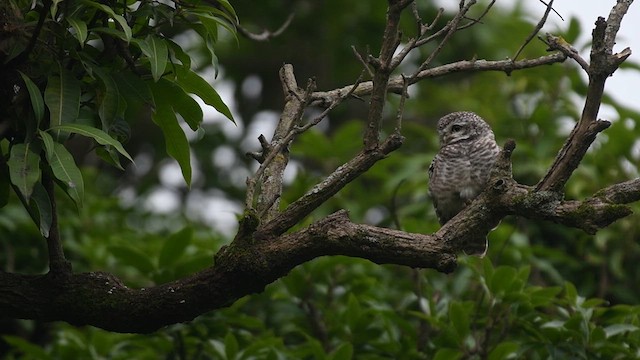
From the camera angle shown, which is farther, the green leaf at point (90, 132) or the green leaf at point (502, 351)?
the green leaf at point (502, 351)

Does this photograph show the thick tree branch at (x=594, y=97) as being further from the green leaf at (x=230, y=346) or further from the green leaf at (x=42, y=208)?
the green leaf at (x=230, y=346)

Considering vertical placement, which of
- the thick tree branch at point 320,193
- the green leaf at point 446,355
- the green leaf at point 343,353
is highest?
the green leaf at point 343,353

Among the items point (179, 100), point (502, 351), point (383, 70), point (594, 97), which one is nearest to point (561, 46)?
point (594, 97)

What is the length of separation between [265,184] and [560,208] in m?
0.98

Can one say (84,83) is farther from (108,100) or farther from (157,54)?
(157,54)

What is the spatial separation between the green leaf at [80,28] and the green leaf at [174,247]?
5.65 feet

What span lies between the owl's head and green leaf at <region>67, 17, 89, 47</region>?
2495mm

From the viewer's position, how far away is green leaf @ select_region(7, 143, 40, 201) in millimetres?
2848

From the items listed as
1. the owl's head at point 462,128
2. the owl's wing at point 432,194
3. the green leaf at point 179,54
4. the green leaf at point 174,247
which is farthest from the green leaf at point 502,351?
the green leaf at point 179,54

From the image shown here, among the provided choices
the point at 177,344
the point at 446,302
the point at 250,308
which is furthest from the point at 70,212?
the point at 446,302

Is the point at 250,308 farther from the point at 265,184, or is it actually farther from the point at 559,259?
the point at 265,184

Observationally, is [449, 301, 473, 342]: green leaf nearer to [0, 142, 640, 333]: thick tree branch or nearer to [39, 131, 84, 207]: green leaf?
[0, 142, 640, 333]: thick tree branch

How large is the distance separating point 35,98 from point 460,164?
2.37 metres

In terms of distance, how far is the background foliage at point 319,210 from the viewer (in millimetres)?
3346
